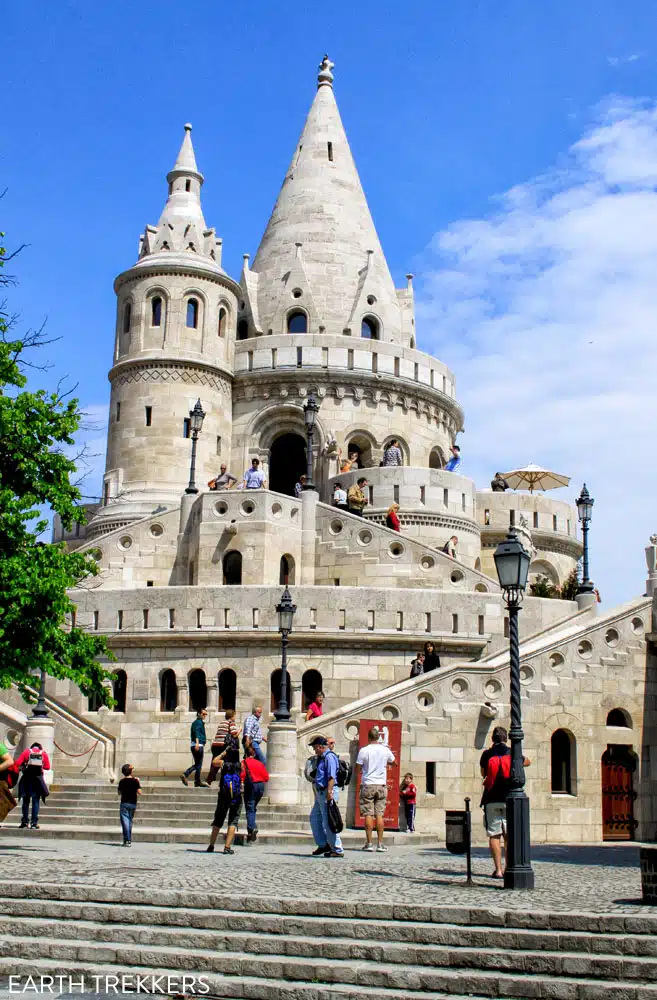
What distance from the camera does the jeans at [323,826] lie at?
597 inches

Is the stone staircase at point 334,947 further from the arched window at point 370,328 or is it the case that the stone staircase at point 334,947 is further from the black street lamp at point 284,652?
the arched window at point 370,328

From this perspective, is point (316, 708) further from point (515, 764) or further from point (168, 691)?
point (515, 764)

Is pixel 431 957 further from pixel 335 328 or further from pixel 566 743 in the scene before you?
pixel 335 328

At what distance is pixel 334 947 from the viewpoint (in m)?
9.09

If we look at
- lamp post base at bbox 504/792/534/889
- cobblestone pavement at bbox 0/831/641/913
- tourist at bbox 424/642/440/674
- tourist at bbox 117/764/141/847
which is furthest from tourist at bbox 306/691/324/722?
lamp post base at bbox 504/792/534/889

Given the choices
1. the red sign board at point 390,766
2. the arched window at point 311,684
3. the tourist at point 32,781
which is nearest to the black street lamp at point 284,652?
the red sign board at point 390,766

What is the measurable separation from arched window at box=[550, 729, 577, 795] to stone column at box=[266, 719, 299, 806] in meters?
4.80

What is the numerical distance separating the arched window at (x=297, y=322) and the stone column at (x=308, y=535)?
11.4 metres

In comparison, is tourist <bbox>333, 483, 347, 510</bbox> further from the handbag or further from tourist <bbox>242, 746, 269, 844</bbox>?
the handbag

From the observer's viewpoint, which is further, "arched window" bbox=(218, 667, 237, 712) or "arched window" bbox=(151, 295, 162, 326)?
"arched window" bbox=(151, 295, 162, 326)

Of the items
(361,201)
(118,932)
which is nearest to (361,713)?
(118,932)

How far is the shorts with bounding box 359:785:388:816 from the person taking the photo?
15899 millimetres

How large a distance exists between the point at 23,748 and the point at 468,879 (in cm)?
1220

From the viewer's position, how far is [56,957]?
9320mm
